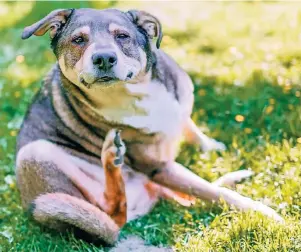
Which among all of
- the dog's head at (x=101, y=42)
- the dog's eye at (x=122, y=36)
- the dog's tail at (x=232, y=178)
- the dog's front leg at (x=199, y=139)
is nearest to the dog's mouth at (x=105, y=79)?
the dog's head at (x=101, y=42)

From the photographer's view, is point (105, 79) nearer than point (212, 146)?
Yes

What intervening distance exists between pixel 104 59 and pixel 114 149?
59 centimetres

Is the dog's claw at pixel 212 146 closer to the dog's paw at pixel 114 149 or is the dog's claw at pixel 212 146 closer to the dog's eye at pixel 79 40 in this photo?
the dog's paw at pixel 114 149

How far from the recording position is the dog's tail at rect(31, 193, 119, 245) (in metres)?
4.08

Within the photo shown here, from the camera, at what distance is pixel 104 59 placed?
384 centimetres

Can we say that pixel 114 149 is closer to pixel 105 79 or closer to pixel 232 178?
pixel 105 79

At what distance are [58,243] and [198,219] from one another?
87cm

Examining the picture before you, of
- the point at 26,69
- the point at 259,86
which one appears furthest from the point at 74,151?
the point at 26,69

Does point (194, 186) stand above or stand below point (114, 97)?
below

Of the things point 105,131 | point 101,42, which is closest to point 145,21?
point 101,42

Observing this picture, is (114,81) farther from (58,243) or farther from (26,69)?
(26,69)

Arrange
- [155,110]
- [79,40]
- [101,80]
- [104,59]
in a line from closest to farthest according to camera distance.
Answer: [104,59], [101,80], [79,40], [155,110]

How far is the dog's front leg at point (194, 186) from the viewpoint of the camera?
436 cm

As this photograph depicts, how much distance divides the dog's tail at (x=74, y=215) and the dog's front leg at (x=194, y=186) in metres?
0.50
